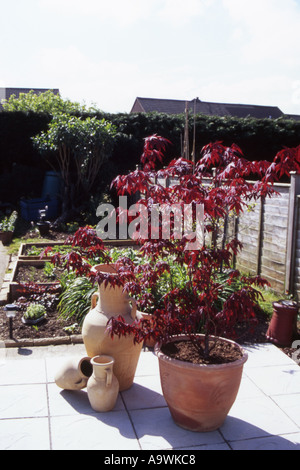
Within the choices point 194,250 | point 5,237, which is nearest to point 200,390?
point 194,250

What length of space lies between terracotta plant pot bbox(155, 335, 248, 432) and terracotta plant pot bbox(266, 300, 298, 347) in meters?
1.75

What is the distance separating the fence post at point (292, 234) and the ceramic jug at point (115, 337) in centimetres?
280

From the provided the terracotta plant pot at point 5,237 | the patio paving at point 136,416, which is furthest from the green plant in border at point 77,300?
the terracotta plant pot at point 5,237

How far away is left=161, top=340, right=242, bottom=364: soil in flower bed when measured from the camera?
3.31 metres

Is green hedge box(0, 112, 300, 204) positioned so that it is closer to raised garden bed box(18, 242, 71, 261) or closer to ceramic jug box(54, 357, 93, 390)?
raised garden bed box(18, 242, 71, 261)

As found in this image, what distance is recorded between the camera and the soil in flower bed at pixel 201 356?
331cm

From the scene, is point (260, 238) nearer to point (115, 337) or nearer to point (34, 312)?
point (34, 312)

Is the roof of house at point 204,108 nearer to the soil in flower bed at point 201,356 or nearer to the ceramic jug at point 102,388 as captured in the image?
the soil in flower bed at point 201,356

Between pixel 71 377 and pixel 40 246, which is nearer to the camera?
pixel 71 377

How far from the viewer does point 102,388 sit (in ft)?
11.1

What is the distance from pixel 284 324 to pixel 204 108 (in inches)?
1059

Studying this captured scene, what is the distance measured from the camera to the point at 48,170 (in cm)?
1370

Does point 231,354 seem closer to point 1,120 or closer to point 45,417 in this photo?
point 45,417
